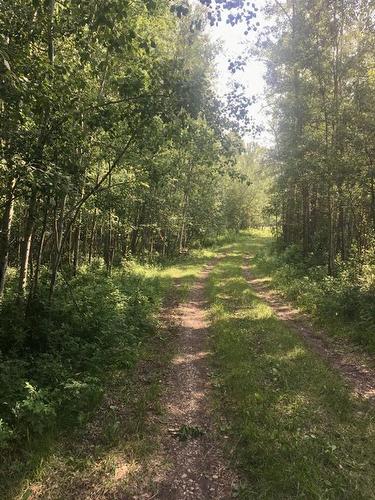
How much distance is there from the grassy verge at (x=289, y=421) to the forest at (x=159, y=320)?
0.03m

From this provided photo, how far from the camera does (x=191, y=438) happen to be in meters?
6.38

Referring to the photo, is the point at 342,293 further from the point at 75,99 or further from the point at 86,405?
the point at 75,99

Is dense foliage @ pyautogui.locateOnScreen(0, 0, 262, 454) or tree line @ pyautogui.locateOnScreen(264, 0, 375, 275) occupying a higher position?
tree line @ pyautogui.locateOnScreen(264, 0, 375, 275)

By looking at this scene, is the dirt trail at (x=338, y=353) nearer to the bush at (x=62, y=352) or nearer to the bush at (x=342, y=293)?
the bush at (x=342, y=293)

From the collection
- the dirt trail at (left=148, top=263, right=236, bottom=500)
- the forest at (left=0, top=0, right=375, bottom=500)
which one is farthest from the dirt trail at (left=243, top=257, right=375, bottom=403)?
the dirt trail at (left=148, top=263, right=236, bottom=500)

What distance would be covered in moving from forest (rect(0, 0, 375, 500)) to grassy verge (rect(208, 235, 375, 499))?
0.03 meters

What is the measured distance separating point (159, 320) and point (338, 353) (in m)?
5.78

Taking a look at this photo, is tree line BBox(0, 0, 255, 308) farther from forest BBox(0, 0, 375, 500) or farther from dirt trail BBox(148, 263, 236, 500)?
dirt trail BBox(148, 263, 236, 500)

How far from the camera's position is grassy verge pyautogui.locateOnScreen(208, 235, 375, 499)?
527 cm

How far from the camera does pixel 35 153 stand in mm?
6777

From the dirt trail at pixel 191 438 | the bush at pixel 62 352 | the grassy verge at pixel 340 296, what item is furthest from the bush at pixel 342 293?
the bush at pixel 62 352

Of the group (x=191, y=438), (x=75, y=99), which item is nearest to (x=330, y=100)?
(x=75, y=99)

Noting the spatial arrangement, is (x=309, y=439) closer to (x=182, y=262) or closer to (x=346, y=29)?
(x=346, y=29)

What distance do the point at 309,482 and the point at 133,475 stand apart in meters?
2.38
